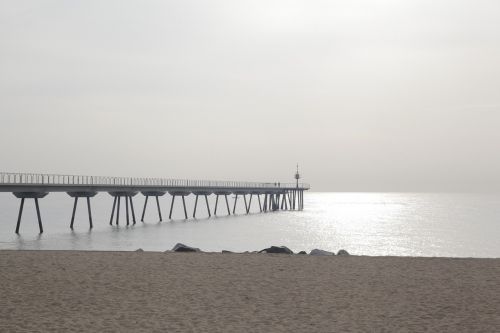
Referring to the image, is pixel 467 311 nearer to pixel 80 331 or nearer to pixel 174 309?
pixel 174 309

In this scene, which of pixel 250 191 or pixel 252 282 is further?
pixel 250 191

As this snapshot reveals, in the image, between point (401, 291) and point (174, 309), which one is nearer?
point (174, 309)

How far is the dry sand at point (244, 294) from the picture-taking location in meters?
8.60

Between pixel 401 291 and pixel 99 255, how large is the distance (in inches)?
307

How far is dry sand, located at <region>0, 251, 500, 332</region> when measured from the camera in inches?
339

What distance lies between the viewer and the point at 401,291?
1107cm

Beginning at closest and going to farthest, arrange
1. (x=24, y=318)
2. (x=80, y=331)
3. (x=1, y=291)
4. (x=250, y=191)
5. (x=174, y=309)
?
(x=80, y=331) → (x=24, y=318) → (x=174, y=309) → (x=1, y=291) → (x=250, y=191)

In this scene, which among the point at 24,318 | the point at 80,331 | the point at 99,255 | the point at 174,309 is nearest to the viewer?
the point at 80,331

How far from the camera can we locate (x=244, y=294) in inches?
416

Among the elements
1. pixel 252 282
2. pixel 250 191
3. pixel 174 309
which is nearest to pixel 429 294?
pixel 252 282

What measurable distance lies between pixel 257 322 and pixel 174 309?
4.85 feet

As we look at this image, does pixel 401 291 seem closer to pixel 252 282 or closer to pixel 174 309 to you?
pixel 252 282

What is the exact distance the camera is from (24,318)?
28.3 feet

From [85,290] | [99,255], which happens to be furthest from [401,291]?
[99,255]
